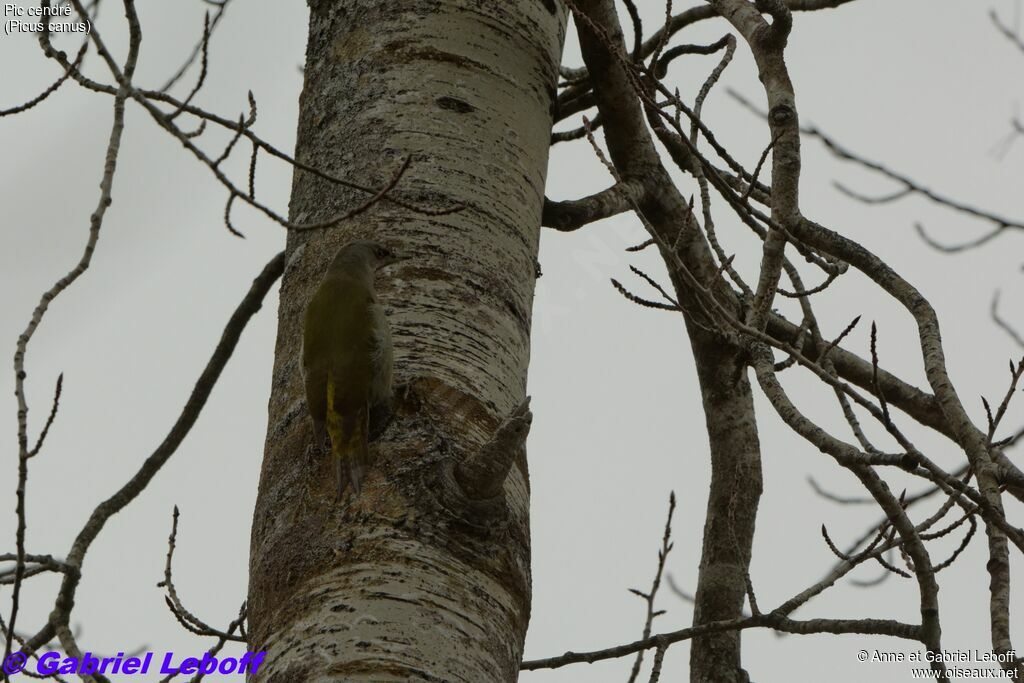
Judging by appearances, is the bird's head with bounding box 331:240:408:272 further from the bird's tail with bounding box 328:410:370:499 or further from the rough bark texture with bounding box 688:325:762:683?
the rough bark texture with bounding box 688:325:762:683

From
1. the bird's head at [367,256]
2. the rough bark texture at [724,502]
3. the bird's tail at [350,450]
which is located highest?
the rough bark texture at [724,502]

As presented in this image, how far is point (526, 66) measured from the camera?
137 inches

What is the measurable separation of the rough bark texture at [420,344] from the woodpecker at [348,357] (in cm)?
4

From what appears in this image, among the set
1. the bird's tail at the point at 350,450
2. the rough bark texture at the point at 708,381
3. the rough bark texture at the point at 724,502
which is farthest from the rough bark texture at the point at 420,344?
the rough bark texture at the point at 724,502

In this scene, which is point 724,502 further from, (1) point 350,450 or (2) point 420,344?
(1) point 350,450

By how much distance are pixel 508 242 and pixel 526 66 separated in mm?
671

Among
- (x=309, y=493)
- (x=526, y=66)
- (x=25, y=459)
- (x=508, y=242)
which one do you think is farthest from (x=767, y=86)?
(x=25, y=459)

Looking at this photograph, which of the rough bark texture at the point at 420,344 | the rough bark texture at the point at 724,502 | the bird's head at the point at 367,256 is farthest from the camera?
the rough bark texture at the point at 724,502

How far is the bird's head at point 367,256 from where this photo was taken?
2875 mm

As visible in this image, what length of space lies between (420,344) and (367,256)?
0.90 feet

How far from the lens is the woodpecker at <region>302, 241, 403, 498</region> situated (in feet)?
8.48

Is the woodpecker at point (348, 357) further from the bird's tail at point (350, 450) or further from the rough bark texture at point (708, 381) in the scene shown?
the rough bark texture at point (708, 381)

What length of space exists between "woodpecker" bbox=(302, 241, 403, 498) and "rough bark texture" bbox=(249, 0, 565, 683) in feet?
0.12

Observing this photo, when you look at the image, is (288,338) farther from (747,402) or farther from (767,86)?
(747,402)
